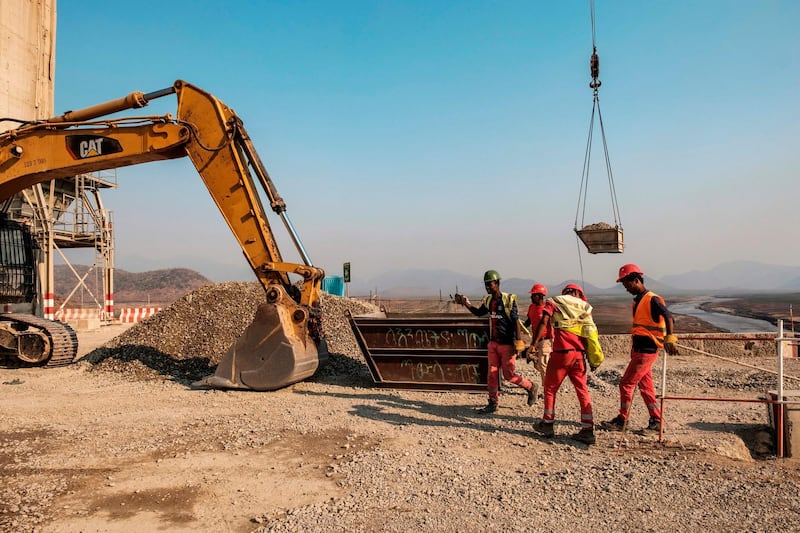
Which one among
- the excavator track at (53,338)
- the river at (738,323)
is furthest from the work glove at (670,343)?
the river at (738,323)

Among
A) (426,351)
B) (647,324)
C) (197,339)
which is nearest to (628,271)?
(647,324)

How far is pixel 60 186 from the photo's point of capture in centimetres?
2498

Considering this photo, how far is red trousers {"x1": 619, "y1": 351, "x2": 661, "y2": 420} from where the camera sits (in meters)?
5.78

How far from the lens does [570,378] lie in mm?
5707

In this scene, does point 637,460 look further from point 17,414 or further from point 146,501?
point 17,414

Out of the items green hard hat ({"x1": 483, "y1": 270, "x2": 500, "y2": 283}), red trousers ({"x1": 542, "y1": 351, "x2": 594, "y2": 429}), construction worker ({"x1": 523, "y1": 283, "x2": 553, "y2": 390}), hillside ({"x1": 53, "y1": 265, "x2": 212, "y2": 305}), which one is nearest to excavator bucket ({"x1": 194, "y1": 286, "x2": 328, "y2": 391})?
green hard hat ({"x1": 483, "y1": 270, "x2": 500, "y2": 283})

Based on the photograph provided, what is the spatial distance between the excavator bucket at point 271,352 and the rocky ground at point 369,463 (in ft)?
0.77

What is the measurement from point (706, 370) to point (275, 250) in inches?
313

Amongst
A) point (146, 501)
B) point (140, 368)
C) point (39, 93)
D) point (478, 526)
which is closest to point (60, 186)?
point (39, 93)

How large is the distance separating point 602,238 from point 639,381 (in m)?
4.39

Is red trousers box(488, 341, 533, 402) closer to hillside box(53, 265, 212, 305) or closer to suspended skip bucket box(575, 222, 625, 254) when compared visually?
suspended skip bucket box(575, 222, 625, 254)

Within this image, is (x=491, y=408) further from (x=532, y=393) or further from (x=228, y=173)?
(x=228, y=173)

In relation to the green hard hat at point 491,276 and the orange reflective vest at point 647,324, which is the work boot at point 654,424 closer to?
the orange reflective vest at point 647,324

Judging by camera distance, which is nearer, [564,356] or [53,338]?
[564,356]
